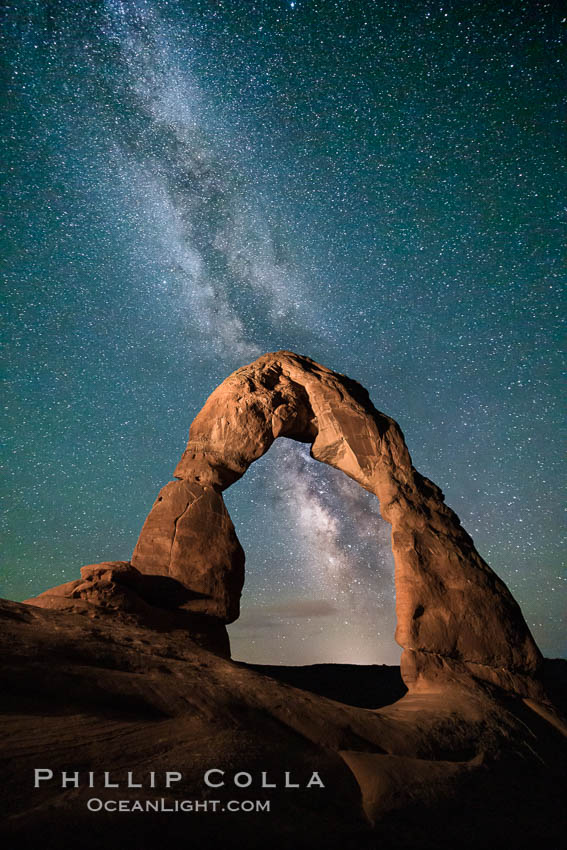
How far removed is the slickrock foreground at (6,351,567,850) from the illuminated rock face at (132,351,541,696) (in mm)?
30

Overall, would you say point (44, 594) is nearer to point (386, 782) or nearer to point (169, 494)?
point (169, 494)

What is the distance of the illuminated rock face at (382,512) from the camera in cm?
651

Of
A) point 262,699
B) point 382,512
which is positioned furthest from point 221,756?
point 382,512

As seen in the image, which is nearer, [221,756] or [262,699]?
[221,756]

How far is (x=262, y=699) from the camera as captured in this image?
3789mm

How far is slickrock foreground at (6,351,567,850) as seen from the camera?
8.48ft

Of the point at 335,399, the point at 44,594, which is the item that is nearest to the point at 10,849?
the point at 44,594

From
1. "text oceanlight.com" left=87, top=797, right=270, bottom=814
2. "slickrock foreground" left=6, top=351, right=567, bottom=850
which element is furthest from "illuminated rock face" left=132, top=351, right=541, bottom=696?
"text oceanlight.com" left=87, top=797, right=270, bottom=814

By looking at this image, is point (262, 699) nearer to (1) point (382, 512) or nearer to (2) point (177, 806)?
(2) point (177, 806)

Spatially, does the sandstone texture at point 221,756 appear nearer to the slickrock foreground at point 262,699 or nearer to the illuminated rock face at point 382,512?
the slickrock foreground at point 262,699

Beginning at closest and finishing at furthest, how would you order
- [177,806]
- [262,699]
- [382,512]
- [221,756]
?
[177,806], [221,756], [262,699], [382,512]

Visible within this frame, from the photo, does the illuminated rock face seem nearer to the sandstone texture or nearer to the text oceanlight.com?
the sandstone texture

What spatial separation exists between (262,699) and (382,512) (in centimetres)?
461

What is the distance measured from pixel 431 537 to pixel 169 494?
4364 millimetres
